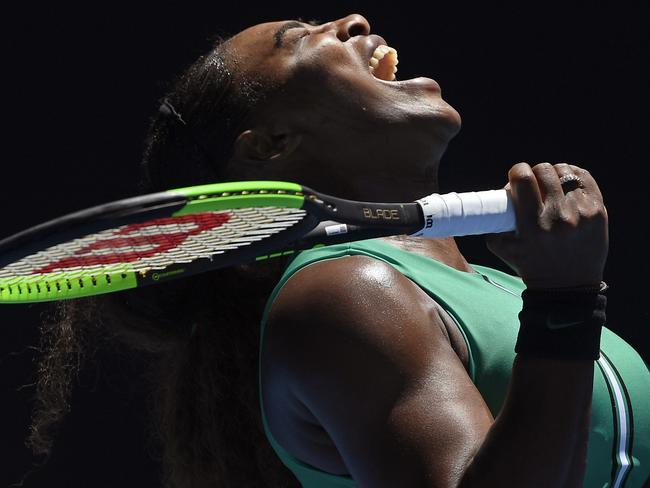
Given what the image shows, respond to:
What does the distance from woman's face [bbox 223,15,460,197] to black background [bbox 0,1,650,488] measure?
923 millimetres

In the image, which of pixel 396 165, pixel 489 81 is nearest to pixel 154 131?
pixel 396 165

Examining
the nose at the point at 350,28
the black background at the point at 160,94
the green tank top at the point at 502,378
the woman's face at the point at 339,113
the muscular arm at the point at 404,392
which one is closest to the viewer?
the muscular arm at the point at 404,392

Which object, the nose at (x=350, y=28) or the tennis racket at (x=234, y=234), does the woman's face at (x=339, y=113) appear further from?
the tennis racket at (x=234, y=234)

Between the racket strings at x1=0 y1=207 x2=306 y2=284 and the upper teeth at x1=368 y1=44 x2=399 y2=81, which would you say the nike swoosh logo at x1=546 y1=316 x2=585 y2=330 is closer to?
the racket strings at x1=0 y1=207 x2=306 y2=284

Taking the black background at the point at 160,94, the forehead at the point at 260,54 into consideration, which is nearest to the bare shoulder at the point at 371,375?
the forehead at the point at 260,54

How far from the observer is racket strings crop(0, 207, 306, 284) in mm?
1422

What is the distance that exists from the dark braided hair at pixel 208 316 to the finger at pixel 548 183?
51 cm

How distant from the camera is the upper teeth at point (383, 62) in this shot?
6.38 ft

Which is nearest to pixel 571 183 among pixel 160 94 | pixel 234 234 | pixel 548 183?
pixel 548 183

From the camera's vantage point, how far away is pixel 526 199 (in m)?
1.42

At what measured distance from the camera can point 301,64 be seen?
1.83 metres

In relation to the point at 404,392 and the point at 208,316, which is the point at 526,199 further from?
the point at 208,316

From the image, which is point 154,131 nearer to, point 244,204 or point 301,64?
point 301,64

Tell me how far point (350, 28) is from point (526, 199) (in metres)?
0.63
